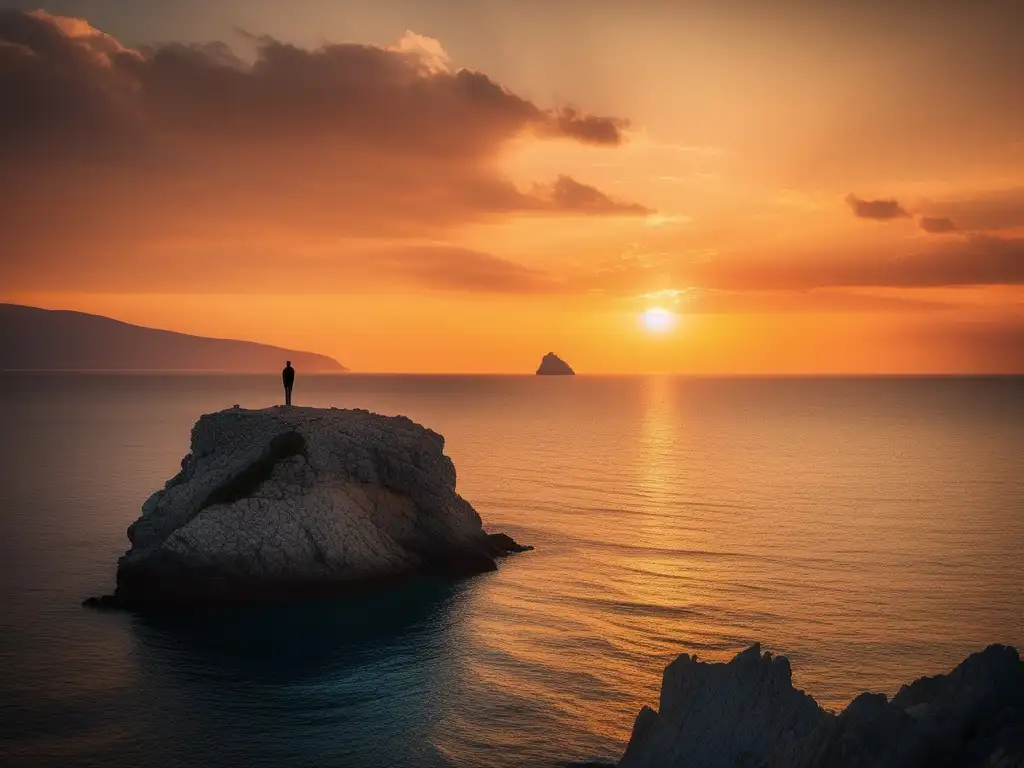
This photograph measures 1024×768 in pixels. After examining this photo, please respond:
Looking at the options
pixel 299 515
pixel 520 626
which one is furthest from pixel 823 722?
pixel 299 515

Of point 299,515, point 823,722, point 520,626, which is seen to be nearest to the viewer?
point 823,722

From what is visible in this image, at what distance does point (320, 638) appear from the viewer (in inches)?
1310

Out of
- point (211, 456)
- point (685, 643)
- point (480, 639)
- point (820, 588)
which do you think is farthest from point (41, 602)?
point (820, 588)

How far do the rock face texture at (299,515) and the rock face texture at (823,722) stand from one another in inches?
983

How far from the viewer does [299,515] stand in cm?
4128

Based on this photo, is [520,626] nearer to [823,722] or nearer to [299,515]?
[299,515]

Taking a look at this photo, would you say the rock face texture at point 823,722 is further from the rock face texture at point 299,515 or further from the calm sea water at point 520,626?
the rock face texture at point 299,515

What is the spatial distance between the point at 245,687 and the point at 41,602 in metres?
15.6

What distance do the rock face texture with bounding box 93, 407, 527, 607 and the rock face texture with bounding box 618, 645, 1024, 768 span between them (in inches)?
983

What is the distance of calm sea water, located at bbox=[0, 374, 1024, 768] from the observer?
80.1 ft

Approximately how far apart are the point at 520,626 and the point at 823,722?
21132 mm

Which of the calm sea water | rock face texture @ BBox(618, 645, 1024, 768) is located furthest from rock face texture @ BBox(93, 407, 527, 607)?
rock face texture @ BBox(618, 645, 1024, 768)

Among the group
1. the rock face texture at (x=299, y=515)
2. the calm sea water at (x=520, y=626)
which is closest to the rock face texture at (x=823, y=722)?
the calm sea water at (x=520, y=626)

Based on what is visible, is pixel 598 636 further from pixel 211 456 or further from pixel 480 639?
pixel 211 456
